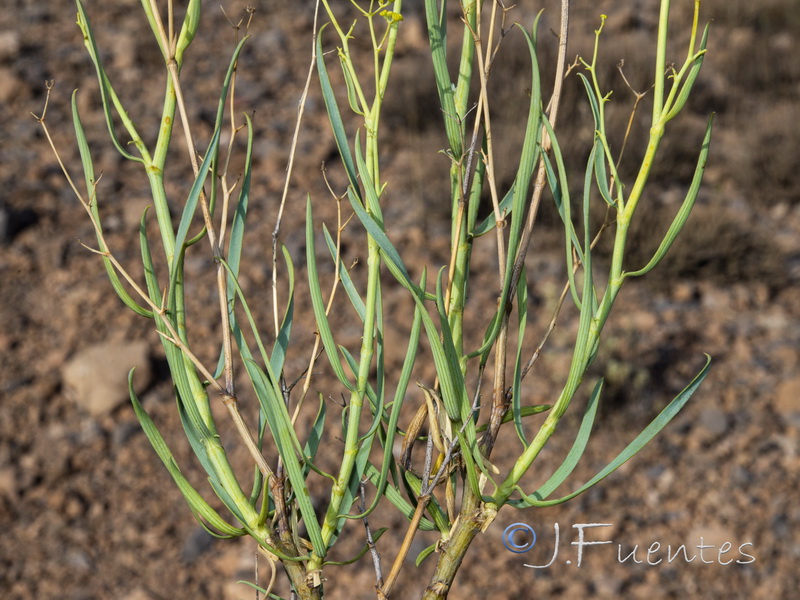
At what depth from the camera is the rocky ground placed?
238cm

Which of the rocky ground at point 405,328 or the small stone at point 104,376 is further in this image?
the small stone at point 104,376

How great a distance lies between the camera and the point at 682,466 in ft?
8.58

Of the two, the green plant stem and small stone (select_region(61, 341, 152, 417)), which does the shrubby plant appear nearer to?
the green plant stem

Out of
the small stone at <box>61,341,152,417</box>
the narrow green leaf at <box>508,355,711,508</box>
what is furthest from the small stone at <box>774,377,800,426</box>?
the narrow green leaf at <box>508,355,711,508</box>

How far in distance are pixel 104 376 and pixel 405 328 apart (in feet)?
3.21

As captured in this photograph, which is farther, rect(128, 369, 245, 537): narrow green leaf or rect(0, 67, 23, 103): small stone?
rect(0, 67, 23, 103): small stone

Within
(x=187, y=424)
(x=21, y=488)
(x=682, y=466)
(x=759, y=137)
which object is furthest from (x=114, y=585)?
(x=759, y=137)

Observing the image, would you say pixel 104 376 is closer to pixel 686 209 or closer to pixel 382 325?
pixel 382 325

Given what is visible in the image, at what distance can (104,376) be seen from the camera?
2646mm

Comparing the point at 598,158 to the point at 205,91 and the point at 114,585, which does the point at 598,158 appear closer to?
the point at 114,585

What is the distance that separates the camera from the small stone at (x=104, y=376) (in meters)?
2.65
